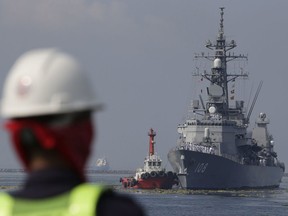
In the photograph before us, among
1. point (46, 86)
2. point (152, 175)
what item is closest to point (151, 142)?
point (152, 175)

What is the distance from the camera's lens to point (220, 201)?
80438 mm

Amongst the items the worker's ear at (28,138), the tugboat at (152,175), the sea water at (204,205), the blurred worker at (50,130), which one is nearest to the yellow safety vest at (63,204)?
the blurred worker at (50,130)

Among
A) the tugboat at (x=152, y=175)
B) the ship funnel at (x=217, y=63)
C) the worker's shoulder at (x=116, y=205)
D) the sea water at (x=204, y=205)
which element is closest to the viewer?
the worker's shoulder at (x=116, y=205)

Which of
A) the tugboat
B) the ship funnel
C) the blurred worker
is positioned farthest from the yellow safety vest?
the ship funnel

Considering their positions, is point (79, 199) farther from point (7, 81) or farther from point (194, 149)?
point (194, 149)

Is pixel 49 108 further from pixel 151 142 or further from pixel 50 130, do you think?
pixel 151 142

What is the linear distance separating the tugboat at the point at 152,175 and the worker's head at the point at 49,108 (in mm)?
93466

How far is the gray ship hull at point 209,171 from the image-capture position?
319ft

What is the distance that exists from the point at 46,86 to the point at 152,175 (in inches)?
3713

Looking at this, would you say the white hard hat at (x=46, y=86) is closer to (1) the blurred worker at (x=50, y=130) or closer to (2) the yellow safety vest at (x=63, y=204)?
(1) the blurred worker at (x=50, y=130)

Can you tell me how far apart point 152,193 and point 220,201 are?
12345 mm

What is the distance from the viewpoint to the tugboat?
96875 millimetres

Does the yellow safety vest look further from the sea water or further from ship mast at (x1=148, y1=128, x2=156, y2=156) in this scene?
ship mast at (x1=148, y1=128, x2=156, y2=156)

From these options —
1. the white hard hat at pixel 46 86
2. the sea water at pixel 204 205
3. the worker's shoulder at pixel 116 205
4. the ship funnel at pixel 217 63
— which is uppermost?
the ship funnel at pixel 217 63
